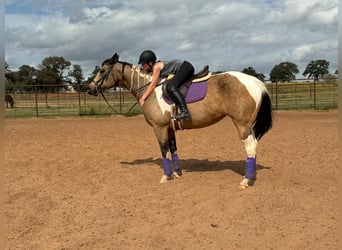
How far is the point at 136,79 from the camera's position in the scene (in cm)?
696

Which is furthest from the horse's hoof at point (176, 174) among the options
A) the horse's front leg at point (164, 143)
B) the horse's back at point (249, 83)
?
the horse's back at point (249, 83)

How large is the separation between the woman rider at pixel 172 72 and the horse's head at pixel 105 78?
0.71 meters

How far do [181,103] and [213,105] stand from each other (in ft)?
1.77

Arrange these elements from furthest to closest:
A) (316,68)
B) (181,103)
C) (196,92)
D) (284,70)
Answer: (284,70)
(316,68)
(196,92)
(181,103)

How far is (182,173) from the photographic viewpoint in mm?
7234

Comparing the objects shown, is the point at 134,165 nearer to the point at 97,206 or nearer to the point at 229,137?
the point at 97,206

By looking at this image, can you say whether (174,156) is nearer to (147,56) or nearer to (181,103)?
(181,103)

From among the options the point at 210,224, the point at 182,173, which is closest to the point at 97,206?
the point at 210,224

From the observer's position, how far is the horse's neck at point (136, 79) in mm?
6879

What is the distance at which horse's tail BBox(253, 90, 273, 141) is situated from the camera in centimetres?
613

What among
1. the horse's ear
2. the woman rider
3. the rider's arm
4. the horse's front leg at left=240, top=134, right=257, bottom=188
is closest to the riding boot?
the woman rider

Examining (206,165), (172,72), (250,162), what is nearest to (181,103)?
(172,72)

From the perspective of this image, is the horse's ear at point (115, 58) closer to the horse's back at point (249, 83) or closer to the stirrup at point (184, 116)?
the stirrup at point (184, 116)

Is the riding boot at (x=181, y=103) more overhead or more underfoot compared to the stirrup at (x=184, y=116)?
more overhead
